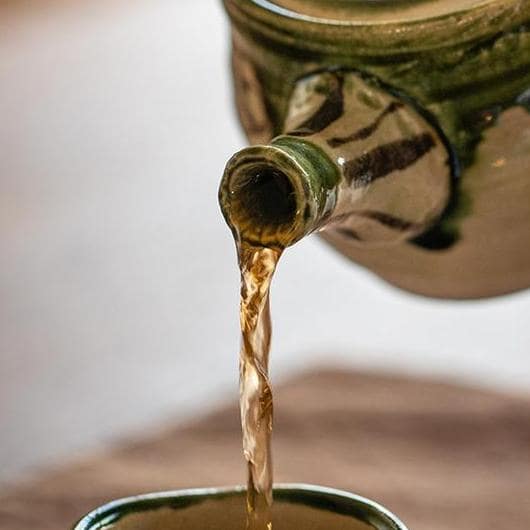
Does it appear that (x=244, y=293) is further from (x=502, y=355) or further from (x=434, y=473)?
→ (x=502, y=355)

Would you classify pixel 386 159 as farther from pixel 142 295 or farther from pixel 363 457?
pixel 142 295

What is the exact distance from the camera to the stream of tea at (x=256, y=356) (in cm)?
57

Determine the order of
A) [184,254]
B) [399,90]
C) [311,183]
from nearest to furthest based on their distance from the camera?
1. [311,183]
2. [399,90]
3. [184,254]

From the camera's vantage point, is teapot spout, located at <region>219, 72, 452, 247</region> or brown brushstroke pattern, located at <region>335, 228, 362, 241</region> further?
brown brushstroke pattern, located at <region>335, 228, 362, 241</region>

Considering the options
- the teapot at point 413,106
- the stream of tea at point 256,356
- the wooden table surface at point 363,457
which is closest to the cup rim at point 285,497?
the stream of tea at point 256,356

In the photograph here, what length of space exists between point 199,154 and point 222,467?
1142 millimetres

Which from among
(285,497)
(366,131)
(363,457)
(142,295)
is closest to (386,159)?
(366,131)

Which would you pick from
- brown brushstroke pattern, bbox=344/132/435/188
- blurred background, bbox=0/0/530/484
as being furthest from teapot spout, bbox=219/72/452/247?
blurred background, bbox=0/0/530/484

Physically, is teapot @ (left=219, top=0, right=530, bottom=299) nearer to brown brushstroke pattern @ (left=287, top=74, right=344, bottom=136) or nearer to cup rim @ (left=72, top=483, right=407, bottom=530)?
brown brushstroke pattern @ (left=287, top=74, right=344, bottom=136)

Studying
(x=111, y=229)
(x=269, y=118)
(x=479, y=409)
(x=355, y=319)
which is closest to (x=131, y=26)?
(x=111, y=229)

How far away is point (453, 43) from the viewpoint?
2.11 feet

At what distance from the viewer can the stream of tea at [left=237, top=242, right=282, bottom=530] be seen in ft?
1.87

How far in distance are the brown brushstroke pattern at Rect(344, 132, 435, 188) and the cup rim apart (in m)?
0.13

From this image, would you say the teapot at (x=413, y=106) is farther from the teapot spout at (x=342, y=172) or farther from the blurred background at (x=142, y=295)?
the blurred background at (x=142, y=295)
